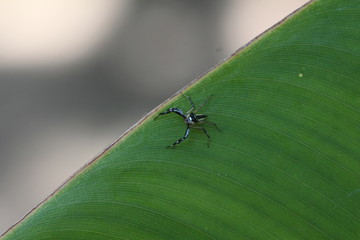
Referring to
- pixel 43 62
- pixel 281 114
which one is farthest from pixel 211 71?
pixel 43 62

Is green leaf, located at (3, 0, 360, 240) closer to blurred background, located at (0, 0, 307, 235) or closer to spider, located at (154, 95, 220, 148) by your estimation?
spider, located at (154, 95, 220, 148)

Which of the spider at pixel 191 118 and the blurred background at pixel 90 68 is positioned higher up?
the blurred background at pixel 90 68

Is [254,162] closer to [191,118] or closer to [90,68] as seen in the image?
[191,118]

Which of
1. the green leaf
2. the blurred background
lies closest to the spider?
the green leaf

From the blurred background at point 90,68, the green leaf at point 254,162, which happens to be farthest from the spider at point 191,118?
the blurred background at point 90,68

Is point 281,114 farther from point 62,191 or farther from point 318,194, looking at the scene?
point 62,191

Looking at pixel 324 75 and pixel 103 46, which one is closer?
pixel 324 75

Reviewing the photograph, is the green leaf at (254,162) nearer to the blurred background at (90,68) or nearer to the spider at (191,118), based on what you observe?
the spider at (191,118)
